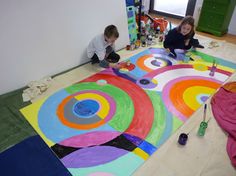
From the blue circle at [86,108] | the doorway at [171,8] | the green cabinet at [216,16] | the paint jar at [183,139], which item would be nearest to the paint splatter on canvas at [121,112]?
the blue circle at [86,108]

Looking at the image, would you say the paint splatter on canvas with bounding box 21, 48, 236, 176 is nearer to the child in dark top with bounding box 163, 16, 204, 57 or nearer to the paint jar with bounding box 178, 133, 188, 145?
the paint jar with bounding box 178, 133, 188, 145

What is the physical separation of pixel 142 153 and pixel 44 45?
151 centimetres

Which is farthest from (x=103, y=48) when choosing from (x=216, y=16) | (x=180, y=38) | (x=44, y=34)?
(x=216, y=16)

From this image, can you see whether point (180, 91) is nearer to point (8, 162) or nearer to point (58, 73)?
point (58, 73)

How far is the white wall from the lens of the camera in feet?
6.42

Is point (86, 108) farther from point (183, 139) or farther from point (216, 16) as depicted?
point (216, 16)

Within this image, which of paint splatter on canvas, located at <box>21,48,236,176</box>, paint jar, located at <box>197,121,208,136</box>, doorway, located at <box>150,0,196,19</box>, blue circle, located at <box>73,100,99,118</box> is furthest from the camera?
doorway, located at <box>150,0,196,19</box>

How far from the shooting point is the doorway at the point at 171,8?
439 cm

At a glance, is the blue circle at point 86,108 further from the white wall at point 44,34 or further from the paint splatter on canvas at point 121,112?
the white wall at point 44,34

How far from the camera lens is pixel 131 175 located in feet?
4.69

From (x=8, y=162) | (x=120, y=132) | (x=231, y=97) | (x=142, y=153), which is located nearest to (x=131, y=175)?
(x=142, y=153)

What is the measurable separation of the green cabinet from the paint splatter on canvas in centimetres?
120

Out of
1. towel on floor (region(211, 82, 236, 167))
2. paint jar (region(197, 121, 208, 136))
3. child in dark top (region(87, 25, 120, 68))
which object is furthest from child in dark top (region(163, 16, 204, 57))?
paint jar (region(197, 121, 208, 136))

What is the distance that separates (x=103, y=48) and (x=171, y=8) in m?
2.86
